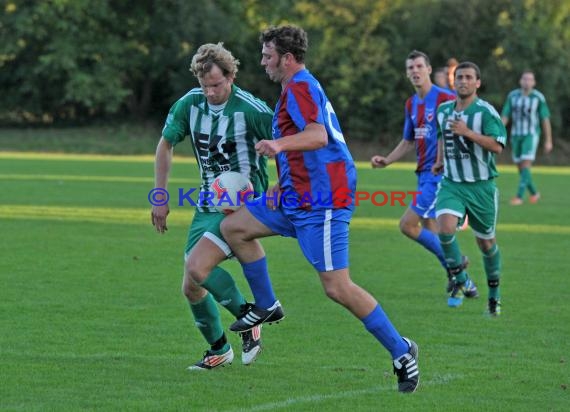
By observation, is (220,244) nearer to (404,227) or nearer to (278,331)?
(278,331)

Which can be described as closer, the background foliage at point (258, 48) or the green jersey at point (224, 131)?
the green jersey at point (224, 131)

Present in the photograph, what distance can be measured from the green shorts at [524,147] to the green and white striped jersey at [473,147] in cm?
1150

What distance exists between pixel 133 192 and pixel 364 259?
9586mm

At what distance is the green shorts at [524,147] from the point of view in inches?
821

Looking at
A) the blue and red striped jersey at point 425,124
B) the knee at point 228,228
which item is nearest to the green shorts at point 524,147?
the blue and red striped jersey at point 425,124

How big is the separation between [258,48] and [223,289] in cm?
4366

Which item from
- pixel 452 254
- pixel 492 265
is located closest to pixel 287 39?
pixel 492 265

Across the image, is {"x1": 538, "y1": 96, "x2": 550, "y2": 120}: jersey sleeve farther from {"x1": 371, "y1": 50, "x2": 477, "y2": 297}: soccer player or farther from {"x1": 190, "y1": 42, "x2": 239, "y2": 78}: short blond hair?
{"x1": 190, "y1": 42, "x2": 239, "y2": 78}: short blond hair

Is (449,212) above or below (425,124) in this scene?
below

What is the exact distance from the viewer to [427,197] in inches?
422

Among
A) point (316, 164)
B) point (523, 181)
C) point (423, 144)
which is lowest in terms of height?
point (523, 181)

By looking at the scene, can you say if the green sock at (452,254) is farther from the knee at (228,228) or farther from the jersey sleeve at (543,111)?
the jersey sleeve at (543,111)

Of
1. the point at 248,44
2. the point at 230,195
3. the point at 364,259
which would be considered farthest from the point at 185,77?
the point at 230,195

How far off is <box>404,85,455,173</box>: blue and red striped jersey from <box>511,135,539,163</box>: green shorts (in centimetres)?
1018
